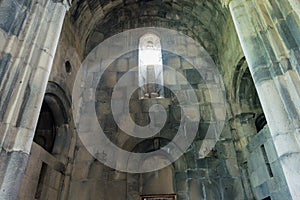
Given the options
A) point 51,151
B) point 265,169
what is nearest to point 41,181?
point 51,151

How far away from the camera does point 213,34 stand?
6227 millimetres

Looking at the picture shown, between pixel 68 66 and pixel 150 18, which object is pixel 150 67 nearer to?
pixel 150 18

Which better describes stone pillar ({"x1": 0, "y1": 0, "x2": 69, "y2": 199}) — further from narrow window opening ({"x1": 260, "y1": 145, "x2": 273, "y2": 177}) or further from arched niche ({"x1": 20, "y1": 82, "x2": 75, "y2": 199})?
narrow window opening ({"x1": 260, "y1": 145, "x2": 273, "y2": 177})

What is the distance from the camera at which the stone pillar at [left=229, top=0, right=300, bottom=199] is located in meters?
2.11

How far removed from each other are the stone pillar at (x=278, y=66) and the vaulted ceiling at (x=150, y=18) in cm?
277

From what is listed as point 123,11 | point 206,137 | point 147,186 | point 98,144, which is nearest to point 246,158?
point 206,137

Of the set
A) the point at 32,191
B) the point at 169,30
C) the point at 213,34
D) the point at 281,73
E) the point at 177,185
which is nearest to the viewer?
the point at 281,73

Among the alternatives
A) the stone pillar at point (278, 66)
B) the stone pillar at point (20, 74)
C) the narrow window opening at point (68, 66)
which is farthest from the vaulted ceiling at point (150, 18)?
the stone pillar at point (20, 74)

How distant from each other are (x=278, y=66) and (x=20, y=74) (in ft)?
9.08

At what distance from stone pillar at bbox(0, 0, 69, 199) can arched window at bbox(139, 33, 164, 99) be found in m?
3.17

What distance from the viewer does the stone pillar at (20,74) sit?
2.03m

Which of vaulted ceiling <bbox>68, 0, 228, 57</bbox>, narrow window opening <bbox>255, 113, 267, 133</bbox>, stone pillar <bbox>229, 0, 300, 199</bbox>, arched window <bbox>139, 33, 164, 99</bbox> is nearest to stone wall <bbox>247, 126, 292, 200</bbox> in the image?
narrow window opening <bbox>255, 113, 267, 133</bbox>

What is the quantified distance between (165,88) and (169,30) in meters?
2.13

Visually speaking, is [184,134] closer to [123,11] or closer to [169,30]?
[169,30]
